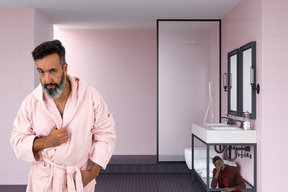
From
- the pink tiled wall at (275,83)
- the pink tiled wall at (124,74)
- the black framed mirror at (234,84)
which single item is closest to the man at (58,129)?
the pink tiled wall at (275,83)

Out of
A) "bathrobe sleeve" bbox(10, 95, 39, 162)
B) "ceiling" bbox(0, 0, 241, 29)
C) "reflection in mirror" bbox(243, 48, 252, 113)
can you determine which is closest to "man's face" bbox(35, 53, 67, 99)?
"bathrobe sleeve" bbox(10, 95, 39, 162)

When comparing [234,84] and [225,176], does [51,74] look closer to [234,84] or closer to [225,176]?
[225,176]

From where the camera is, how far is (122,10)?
5.43 metres

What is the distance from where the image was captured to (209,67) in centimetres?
610

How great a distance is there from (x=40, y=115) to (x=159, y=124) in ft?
15.2

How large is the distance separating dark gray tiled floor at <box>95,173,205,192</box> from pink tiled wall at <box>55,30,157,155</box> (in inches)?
51.2

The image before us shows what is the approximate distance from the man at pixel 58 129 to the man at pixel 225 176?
8.73ft

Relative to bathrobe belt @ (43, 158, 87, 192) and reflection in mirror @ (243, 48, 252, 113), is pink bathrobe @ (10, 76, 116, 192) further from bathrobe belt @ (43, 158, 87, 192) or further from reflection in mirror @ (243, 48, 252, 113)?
reflection in mirror @ (243, 48, 252, 113)

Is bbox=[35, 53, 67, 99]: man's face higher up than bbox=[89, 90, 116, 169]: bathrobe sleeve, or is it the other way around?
bbox=[35, 53, 67, 99]: man's face

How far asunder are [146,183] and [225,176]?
1.50m

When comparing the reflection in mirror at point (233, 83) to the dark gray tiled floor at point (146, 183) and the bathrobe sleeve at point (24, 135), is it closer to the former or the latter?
the dark gray tiled floor at point (146, 183)

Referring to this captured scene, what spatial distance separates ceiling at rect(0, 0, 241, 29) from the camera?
493 cm

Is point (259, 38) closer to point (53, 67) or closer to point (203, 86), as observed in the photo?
point (203, 86)

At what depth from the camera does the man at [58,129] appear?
1460 millimetres
